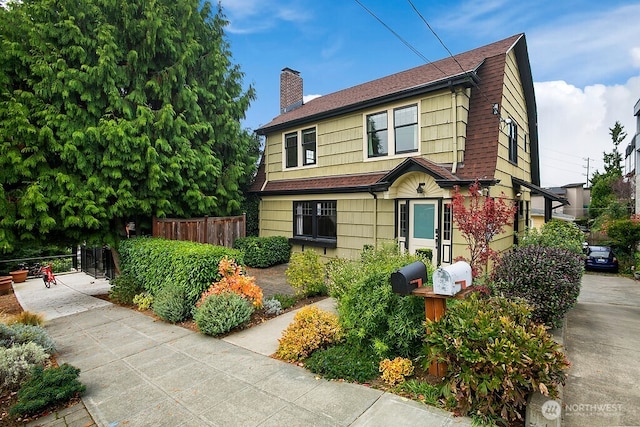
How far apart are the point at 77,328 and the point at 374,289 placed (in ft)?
18.9

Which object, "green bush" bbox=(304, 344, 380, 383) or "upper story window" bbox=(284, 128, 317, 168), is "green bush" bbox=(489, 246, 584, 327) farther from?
"upper story window" bbox=(284, 128, 317, 168)

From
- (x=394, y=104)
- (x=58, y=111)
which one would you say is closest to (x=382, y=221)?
(x=394, y=104)

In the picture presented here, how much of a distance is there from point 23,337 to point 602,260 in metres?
17.7

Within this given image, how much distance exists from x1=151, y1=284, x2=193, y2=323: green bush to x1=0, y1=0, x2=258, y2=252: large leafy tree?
9.28ft

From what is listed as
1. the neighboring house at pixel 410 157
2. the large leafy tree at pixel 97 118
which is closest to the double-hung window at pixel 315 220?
the neighboring house at pixel 410 157

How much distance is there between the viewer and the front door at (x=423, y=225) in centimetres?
886

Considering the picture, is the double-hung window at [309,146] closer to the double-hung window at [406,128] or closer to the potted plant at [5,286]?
the double-hung window at [406,128]

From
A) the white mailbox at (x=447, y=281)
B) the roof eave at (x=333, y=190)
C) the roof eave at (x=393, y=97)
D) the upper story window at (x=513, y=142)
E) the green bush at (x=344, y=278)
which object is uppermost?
the roof eave at (x=393, y=97)

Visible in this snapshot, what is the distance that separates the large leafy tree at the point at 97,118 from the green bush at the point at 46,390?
4.51 m

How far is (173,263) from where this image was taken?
6707 mm

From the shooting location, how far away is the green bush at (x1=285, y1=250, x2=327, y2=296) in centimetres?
734

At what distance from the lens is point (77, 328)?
6035 mm

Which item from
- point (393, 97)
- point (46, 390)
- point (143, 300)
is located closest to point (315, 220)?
point (393, 97)

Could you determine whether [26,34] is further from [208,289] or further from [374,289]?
[374,289]
